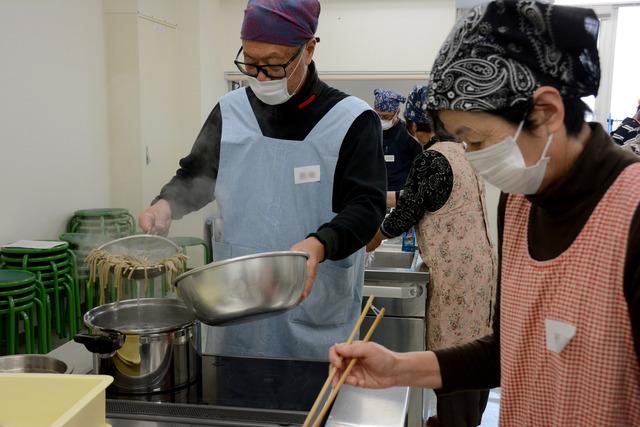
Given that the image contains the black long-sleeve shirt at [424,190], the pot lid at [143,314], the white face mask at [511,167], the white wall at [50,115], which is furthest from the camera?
the white wall at [50,115]

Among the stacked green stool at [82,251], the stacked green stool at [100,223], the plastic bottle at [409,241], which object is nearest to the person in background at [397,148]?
the plastic bottle at [409,241]

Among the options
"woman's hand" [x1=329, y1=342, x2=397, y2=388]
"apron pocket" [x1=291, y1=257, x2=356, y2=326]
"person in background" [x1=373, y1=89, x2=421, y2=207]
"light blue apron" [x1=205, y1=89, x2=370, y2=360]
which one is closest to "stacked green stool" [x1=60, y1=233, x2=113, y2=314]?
"person in background" [x1=373, y1=89, x2=421, y2=207]

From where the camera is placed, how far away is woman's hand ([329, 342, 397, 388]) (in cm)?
110

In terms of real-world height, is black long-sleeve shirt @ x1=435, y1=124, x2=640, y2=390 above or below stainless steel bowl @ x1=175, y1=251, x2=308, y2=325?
above

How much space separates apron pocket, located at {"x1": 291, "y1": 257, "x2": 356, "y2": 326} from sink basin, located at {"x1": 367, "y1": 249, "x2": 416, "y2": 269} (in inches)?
57.7

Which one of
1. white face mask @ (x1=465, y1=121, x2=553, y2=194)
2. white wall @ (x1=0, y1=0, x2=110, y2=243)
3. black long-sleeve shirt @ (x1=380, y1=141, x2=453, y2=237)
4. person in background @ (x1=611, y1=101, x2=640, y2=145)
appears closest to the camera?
white face mask @ (x1=465, y1=121, x2=553, y2=194)

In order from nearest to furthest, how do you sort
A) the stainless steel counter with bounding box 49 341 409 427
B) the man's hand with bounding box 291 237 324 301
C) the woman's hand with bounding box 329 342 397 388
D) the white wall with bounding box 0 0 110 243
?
the woman's hand with bounding box 329 342 397 388 → the stainless steel counter with bounding box 49 341 409 427 → the man's hand with bounding box 291 237 324 301 → the white wall with bounding box 0 0 110 243

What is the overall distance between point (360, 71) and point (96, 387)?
4527 millimetres

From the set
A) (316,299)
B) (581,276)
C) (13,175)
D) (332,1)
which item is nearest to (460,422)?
(316,299)

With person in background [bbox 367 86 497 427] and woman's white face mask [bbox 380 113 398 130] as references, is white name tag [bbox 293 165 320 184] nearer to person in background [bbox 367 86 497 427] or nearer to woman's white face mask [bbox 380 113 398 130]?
person in background [bbox 367 86 497 427]

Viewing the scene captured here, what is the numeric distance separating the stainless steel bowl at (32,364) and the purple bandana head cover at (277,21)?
3.06ft

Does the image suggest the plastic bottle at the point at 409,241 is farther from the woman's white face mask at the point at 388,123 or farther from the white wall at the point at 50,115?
the white wall at the point at 50,115

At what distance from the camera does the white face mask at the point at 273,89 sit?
171cm

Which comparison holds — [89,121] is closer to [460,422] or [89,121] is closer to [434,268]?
[434,268]
